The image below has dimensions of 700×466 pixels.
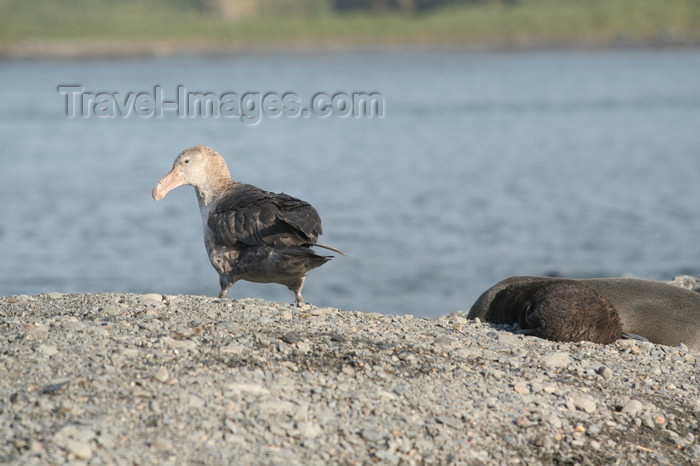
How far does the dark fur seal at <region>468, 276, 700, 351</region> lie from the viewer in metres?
7.77

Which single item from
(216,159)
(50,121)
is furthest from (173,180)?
(50,121)

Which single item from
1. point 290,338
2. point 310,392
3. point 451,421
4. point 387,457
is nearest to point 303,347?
point 290,338

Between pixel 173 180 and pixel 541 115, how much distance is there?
130ft

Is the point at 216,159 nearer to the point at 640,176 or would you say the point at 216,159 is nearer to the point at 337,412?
the point at 337,412

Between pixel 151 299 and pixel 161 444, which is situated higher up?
pixel 151 299

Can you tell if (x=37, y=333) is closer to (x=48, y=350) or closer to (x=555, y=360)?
(x=48, y=350)

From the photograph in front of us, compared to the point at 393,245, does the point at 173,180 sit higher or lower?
higher

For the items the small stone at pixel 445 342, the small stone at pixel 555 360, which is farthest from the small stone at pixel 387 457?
the small stone at pixel 555 360

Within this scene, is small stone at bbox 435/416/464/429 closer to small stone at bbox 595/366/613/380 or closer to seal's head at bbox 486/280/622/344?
small stone at bbox 595/366/613/380

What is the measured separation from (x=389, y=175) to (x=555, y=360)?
65.8ft

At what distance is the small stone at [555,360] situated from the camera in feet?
22.7

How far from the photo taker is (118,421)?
522 cm

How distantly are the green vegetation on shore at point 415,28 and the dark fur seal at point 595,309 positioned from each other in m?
91.3

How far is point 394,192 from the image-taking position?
78.4 ft
